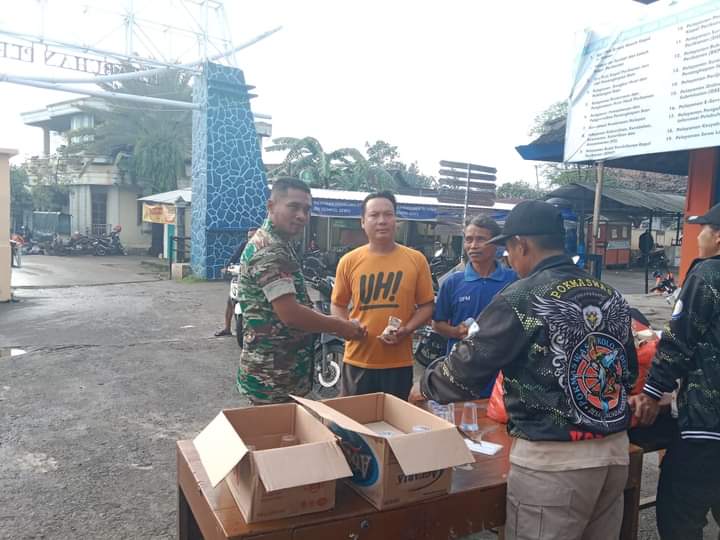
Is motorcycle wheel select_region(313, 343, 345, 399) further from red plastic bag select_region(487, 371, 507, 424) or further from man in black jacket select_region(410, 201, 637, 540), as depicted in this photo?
man in black jacket select_region(410, 201, 637, 540)

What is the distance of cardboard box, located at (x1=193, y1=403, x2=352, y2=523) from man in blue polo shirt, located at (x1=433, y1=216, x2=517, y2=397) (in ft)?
6.19

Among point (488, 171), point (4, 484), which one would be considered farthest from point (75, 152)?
point (4, 484)

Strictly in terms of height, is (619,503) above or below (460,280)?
below

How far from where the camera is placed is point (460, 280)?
12.3 feet

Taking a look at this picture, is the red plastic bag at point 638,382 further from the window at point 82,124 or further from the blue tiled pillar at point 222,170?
the window at point 82,124

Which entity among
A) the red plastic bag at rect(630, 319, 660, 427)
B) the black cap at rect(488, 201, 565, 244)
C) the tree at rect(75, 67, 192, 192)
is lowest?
the red plastic bag at rect(630, 319, 660, 427)

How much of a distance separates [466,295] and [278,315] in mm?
1378

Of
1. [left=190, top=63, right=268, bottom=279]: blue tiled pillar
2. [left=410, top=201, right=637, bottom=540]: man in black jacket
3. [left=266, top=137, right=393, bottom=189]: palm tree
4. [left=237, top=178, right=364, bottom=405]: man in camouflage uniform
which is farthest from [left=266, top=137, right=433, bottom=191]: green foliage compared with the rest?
[left=410, top=201, right=637, bottom=540]: man in black jacket

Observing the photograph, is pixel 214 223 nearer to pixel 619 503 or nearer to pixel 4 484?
pixel 4 484

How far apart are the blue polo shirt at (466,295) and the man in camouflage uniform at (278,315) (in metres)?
0.88

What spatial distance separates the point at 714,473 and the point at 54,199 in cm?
3309

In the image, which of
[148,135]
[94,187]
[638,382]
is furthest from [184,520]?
[94,187]

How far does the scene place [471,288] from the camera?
370 centimetres

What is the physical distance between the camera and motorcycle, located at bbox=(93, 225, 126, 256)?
25.1m
